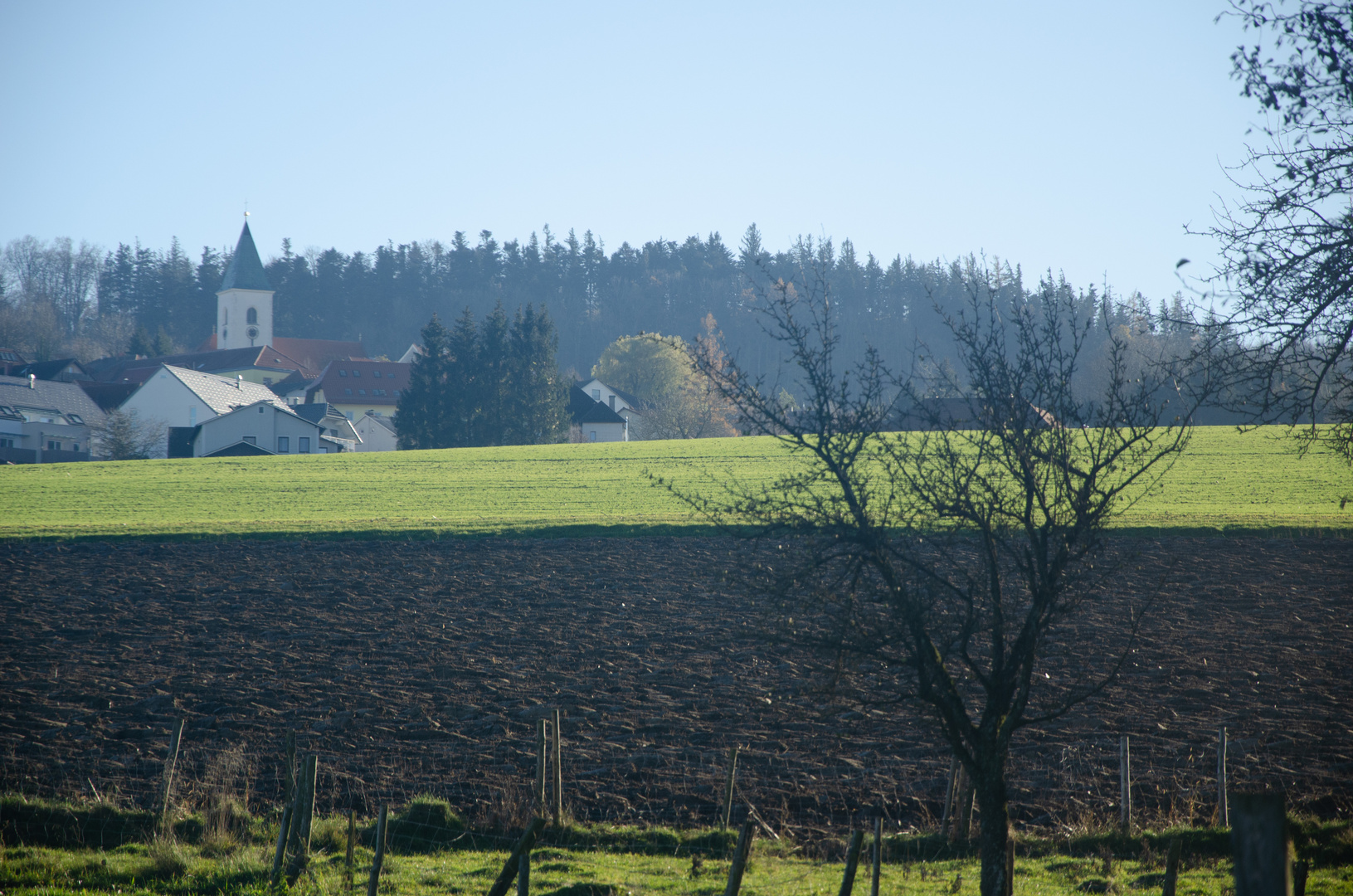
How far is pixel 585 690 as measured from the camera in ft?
48.9

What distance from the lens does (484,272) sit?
440 feet

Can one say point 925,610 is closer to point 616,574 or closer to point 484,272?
point 616,574

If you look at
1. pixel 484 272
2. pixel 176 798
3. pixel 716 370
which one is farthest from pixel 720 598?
pixel 484 272

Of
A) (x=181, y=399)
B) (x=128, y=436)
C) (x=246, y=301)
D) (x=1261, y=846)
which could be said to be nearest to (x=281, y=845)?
(x=1261, y=846)

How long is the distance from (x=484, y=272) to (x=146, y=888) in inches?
5161

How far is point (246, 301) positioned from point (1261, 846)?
129 m

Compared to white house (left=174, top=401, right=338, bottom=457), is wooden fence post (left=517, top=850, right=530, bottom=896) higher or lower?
lower

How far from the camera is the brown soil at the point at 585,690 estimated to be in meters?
10.9

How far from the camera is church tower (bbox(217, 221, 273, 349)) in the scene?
11862 cm

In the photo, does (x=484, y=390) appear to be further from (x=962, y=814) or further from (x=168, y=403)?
(x=962, y=814)

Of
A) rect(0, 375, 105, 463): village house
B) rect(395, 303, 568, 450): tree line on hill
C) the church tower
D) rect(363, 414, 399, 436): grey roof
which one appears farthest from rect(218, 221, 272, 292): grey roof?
rect(395, 303, 568, 450): tree line on hill

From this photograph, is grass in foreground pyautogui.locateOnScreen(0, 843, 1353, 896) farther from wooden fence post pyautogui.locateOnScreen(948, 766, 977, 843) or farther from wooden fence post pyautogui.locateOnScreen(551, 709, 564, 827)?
wooden fence post pyautogui.locateOnScreen(551, 709, 564, 827)

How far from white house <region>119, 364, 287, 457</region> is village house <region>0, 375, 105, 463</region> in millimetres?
4253

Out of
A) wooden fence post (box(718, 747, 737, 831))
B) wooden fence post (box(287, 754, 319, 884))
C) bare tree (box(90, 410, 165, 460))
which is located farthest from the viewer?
bare tree (box(90, 410, 165, 460))
